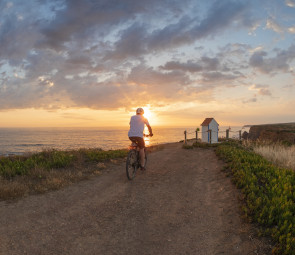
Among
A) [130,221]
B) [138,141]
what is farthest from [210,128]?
[130,221]

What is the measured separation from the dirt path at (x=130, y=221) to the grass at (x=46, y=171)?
2.20 ft

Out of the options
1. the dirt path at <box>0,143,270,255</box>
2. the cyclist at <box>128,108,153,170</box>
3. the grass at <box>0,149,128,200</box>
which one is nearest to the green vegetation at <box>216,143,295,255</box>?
the dirt path at <box>0,143,270,255</box>

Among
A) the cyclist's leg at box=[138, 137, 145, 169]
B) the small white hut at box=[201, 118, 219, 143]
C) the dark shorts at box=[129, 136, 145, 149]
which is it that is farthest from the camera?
the small white hut at box=[201, 118, 219, 143]

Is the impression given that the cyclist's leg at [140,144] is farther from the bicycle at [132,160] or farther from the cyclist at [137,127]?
the bicycle at [132,160]

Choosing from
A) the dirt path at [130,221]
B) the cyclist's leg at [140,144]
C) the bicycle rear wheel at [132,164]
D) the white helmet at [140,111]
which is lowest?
the dirt path at [130,221]

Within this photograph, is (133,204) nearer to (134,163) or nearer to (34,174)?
(134,163)

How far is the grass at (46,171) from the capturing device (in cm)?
778

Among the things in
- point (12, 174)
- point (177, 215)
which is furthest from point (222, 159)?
point (12, 174)

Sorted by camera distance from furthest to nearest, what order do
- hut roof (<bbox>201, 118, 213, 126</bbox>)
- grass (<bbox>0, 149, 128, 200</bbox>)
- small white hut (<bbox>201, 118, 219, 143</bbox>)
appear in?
hut roof (<bbox>201, 118, 213, 126</bbox>) < small white hut (<bbox>201, 118, 219, 143</bbox>) < grass (<bbox>0, 149, 128, 200</bbox>)

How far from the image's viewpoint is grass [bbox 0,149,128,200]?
25.5ft

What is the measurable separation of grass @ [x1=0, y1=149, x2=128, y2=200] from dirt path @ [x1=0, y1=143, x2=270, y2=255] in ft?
2.20

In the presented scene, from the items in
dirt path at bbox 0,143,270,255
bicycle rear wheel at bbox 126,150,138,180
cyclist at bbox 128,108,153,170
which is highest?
cyclist at bbox 128,108,153,170

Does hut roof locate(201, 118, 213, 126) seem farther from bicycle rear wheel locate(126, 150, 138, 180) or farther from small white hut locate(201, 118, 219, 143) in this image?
bicycle rear wheel locate(126, 150, 138, 180)

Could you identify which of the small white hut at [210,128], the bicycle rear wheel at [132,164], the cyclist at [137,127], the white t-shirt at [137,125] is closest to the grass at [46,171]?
the bicycle rear wheel at [132,164]
